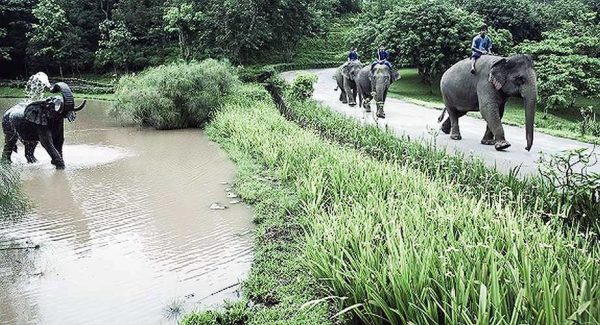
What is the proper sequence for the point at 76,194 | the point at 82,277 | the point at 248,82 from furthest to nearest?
the point at 248,82, the point at 76,194, the point at 82,277

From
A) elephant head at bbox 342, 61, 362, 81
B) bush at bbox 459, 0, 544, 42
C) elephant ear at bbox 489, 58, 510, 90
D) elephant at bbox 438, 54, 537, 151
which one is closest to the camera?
elephant at bbox 438, 54, 537, 151

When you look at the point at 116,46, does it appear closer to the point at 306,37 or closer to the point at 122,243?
the point at 306,37

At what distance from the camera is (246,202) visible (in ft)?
30.2

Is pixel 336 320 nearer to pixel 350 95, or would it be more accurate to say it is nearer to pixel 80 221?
pixel 80 221

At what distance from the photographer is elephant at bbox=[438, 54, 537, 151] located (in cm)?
991

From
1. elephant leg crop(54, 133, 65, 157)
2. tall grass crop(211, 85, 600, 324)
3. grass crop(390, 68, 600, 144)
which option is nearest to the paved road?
grass crop(390, 68, 600, 144)

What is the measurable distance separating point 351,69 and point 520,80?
31.5 feet

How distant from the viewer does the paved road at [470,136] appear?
9.66 metres

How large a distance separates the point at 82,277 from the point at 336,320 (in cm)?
330

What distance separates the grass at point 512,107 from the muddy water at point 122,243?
27.0 feet

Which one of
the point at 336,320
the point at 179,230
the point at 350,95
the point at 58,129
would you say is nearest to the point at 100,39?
the point at 350,95

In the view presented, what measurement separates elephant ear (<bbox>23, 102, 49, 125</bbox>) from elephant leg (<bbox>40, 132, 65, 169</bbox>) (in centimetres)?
33

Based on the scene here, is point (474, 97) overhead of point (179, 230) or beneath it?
overhead

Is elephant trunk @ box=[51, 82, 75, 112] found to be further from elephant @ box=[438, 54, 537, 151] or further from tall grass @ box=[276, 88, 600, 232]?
elephant @ box=[438, 54, 537, 151]
